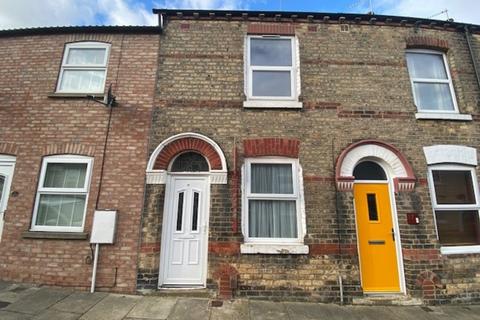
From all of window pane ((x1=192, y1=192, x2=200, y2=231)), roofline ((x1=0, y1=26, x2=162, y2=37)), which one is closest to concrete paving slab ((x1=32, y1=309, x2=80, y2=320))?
window pane ((x1=192, y1=192, x2=200, y2=231))

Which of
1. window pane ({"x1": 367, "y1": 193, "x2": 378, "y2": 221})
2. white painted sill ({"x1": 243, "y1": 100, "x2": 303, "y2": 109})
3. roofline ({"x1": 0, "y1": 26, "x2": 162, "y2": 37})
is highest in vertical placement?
roofline ({"x1": 0, "y1": 26, "x2": 162, "y2": 37})

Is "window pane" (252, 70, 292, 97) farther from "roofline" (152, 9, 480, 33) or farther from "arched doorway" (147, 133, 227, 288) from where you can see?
"arched doorway" (147, 133, 227, 288)

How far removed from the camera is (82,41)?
246 inches

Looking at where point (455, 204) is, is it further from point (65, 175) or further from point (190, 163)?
point (65, 175)

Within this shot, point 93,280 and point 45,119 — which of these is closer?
point 93,280

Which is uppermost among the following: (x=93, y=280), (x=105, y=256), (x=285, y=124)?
(x=285, y=124)

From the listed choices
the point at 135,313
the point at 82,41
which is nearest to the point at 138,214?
the point at 135,313

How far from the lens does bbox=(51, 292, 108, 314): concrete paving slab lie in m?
4.13

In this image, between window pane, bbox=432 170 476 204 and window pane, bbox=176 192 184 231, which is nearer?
window pane, bbox=176 192 184 231

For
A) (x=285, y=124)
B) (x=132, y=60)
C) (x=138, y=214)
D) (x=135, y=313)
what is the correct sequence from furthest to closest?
(x=132, y=60) < (x=285, y=124) < (x=138, y=214) < (x=135, y=313)

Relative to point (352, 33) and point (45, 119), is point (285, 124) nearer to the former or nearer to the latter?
point (352, 33)

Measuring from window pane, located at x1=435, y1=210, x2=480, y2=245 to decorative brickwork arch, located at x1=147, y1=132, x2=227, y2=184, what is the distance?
469 cm

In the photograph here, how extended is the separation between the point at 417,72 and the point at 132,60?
6939mm

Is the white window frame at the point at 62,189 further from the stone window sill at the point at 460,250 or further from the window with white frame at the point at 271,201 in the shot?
the stone window sill at the point at 460,250
